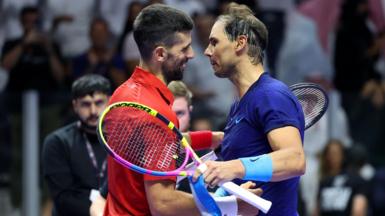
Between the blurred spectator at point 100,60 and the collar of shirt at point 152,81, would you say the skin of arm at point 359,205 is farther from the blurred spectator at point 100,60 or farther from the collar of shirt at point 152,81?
the collar of shirt at point 152,81

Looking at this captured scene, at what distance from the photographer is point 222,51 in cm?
553

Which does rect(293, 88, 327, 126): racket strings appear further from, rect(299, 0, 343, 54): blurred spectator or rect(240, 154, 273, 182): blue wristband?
rect(299, 0, 343, 54): blurred spectator

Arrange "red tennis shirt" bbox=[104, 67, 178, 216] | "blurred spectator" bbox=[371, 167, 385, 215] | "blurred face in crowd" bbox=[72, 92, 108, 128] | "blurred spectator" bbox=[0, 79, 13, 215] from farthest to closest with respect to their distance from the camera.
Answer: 1. "blurred spectator" bbox=[371, 167, 385, 215]
2. "blurred spectator" bbox=[0, 79, 13, 215]
3. "blurred face in crowd" bbox=[72, 92, 108, 128]
4. "red tennis shirt" bbox=[104, 67, 178, 216]

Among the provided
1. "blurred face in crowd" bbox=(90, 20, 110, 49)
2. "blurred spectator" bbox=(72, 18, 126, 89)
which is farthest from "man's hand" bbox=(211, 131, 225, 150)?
"blurred face in crowd" bbox=(90, 20, 110, 49)

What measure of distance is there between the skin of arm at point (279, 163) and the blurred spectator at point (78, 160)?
2.38 meters

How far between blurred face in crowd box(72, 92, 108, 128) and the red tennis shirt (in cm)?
209

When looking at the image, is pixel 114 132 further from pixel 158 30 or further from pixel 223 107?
pixel 223 107

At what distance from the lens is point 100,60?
10.9 m

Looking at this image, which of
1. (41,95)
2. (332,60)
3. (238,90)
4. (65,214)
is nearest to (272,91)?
(238,90)

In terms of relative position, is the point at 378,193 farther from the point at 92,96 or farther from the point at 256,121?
the point at 256,121

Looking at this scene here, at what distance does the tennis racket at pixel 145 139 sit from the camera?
207 inches

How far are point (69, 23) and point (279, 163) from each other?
252 inches

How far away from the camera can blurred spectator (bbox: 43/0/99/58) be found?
11.2 metres

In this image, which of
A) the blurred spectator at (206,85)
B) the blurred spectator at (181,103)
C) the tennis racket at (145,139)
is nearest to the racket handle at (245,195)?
the tennis racket at (145,139)
